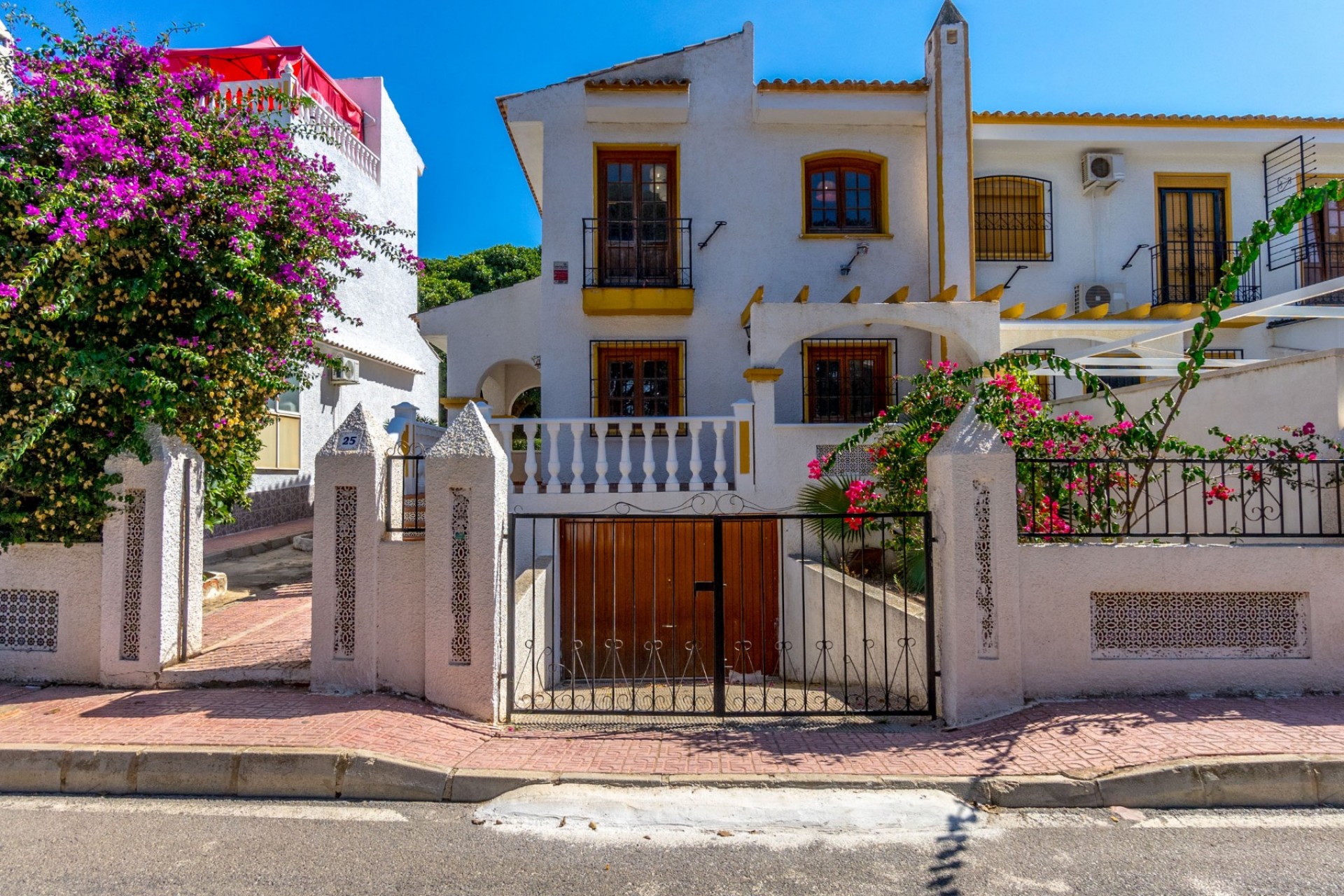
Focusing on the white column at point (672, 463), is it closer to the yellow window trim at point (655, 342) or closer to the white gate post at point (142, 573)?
the yellow window trim at point (655, 342)

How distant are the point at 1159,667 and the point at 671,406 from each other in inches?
277

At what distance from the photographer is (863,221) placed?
1120 centimetres

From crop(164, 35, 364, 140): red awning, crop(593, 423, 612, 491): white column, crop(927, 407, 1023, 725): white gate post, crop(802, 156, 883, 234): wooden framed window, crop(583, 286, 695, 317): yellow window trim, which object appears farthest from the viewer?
crop(164, 35, 364, 140): red awning

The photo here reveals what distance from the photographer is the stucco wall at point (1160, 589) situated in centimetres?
502

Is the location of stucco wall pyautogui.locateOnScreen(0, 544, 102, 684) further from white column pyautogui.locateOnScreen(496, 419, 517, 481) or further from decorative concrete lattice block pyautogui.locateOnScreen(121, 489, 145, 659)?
white column pyautogui.locateOnScreen(496, 419, 517, 481)

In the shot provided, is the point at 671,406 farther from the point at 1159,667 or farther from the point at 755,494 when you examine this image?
the point at 1159,667

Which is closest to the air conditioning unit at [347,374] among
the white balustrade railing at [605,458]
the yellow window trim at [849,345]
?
the white balustrade railing at [605,458]

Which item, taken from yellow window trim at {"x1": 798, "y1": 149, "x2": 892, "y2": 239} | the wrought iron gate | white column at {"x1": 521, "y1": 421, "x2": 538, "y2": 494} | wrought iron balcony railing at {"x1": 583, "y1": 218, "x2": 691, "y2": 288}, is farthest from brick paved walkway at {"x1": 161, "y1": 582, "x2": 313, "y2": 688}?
yellow window trim at {"x1": 798, "y1": 149, "x2": 892, "y2": 239}

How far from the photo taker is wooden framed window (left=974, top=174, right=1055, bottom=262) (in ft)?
37.0

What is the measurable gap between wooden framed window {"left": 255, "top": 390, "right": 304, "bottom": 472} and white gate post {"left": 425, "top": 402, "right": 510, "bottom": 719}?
866cm

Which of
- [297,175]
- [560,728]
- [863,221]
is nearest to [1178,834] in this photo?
[560,728]

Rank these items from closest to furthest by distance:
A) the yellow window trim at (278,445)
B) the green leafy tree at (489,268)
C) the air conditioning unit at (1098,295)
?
the air conditioning unit at (1098,295) < the yellow window trim at (278,445) < the green leafy tree at (489,268)

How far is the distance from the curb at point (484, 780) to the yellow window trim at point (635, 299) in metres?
7.37

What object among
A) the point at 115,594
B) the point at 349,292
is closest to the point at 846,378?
the point at 115,594
